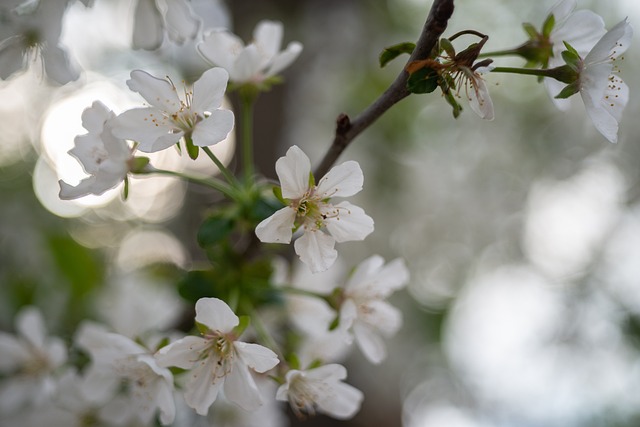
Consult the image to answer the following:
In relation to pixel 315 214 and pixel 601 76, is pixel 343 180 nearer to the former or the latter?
pixel 315 214

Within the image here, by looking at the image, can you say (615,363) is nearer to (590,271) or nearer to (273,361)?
(590,271)

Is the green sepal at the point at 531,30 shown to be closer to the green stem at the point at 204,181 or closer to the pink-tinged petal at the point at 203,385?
the green stem at the point at 204,181

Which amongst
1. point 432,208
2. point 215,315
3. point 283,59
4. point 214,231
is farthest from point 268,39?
point 432,208

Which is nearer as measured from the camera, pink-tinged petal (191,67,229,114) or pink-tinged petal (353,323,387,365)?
pink-tinged petal (191,67,229,114)

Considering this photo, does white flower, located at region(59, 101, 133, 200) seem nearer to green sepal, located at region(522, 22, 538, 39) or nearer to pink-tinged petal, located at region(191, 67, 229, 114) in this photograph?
pink-tinged petal, located at region(191, 67, 229, 114)

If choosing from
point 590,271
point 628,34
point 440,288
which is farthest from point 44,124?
point 628,34

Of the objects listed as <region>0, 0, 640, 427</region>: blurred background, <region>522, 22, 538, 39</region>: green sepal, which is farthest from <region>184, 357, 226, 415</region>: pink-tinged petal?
<region>0, 0, 640, 427</region>: blurred background

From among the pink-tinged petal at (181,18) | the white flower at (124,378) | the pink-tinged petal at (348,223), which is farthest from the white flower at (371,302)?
the pink-tinged petal at (181,18)
